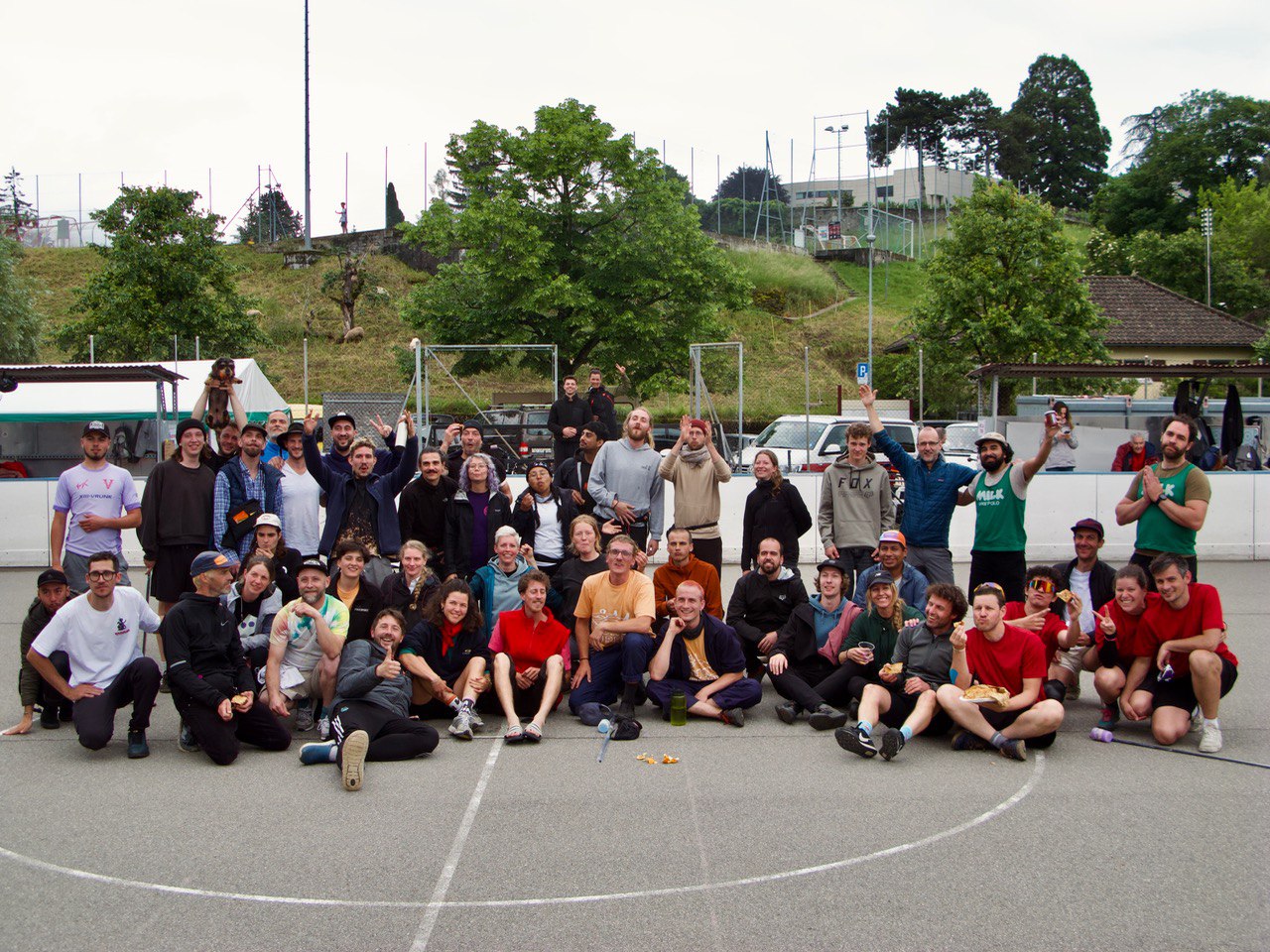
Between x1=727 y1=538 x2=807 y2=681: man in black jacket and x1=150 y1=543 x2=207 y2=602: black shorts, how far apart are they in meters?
3.99

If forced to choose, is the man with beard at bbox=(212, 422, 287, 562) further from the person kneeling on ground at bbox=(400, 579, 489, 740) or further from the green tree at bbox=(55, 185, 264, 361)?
the green tree at bbox=(55, 185, 264, 361)

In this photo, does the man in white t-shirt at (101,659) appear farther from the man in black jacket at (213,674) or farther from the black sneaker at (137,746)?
the man in black jacket at (213,674)

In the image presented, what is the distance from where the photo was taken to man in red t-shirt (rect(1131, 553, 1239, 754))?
7098mm

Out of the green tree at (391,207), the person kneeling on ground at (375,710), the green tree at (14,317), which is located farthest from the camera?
the green tree at (391,207)

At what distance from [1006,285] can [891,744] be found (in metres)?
25.8

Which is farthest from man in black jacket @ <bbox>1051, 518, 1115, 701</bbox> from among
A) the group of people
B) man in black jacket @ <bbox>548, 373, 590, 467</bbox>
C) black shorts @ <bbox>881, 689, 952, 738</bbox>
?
man in black jacket @ <bbox>548, 373, 590, 467</bbox>

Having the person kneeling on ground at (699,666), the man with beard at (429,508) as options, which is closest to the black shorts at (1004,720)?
the person kneeling on ground at (699,666)

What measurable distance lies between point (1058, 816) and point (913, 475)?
3.71m

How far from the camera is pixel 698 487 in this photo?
368 inches

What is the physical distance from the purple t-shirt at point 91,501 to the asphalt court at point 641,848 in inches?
62.4

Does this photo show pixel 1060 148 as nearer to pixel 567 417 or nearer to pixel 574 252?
pixel 574 252

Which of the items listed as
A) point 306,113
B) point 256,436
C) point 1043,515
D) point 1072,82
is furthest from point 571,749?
point 1072,82

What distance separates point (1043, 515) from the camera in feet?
53.3

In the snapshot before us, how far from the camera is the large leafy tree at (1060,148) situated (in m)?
80.5
